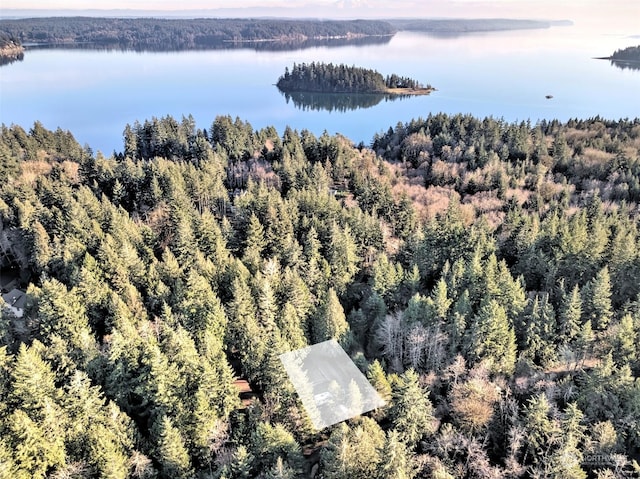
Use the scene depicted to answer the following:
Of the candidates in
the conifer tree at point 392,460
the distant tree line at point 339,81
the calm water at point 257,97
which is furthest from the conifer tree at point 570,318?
the distant tree line at point 339,81

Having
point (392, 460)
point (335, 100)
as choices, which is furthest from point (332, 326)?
point (335, 100)

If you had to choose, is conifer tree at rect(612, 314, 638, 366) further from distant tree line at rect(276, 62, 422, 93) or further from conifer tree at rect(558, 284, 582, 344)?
distant tree line at rect(276, 62, 422, 93)

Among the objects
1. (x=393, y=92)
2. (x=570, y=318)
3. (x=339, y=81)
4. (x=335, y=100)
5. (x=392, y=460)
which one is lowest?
(x=392, y=460)

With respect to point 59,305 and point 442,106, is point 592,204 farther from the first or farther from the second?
point 442,106

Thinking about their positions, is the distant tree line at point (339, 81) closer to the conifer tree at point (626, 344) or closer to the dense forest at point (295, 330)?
the dense forest at point (295, 330)

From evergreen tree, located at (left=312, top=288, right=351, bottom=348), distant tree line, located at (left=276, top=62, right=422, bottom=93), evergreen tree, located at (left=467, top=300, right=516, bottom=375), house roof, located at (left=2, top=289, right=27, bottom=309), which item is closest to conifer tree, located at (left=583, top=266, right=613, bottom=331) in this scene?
evergreen tree, located at (left=467, top=300, right=516, bottom=375)

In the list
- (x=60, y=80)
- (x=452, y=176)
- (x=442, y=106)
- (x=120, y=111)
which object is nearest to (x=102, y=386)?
(x=452, y=176)

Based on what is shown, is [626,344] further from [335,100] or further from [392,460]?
[335,100]
